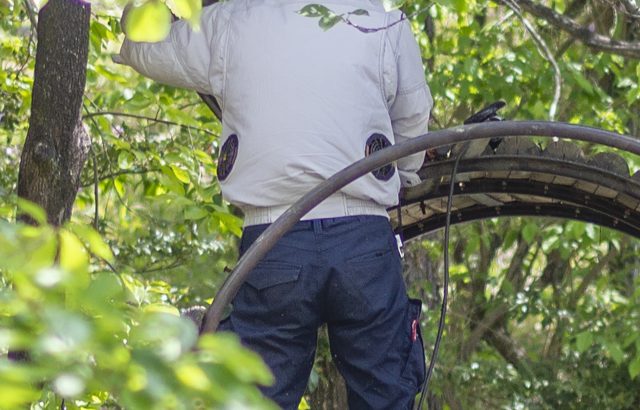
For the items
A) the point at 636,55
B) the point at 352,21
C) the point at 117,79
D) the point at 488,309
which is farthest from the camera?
the point at 488,309

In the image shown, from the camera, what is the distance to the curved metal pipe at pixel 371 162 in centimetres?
299

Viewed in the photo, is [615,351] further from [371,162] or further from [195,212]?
[371,162]

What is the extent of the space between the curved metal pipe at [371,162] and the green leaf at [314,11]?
0.38m

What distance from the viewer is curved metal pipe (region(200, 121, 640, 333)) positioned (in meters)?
2.99

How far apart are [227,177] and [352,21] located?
557 mm

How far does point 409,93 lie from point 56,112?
1012 mm

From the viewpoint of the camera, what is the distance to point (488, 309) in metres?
7.75

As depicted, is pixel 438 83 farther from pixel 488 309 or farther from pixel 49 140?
pixel 49 140

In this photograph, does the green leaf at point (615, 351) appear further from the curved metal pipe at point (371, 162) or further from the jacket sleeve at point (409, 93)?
the curved metal pipe at point (371, 162)

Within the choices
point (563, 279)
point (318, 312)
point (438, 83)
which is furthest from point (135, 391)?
point (563, 279)

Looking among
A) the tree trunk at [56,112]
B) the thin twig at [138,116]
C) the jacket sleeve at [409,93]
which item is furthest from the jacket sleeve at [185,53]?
the thin twig at [138,116]

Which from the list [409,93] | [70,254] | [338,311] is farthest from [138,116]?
[70,254]

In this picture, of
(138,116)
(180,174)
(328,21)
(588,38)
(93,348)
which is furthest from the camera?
(588,38)

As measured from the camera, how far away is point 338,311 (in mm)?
3344
